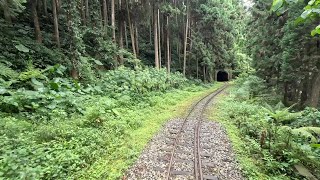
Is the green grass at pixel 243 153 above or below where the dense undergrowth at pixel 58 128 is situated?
below

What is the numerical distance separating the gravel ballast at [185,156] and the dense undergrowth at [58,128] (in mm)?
598

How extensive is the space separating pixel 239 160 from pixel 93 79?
31.2ft

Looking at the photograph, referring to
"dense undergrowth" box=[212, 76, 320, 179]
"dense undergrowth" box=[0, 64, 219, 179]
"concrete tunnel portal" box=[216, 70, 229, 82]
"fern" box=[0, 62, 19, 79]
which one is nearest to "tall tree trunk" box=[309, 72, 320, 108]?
"dense undergrowth" box=[212, 76, 320, 179]

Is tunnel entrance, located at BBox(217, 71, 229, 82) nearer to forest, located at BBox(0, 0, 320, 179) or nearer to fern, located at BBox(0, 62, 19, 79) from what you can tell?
forest, located at BBox(0, 0, 320, 179)

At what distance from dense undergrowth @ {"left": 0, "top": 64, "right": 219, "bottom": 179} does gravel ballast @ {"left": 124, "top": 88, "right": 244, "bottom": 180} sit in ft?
1.96

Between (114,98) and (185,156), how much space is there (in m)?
6.44

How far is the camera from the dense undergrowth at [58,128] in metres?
5.36

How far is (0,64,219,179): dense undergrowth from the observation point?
5.36m

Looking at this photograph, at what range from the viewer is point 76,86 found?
10.9 m

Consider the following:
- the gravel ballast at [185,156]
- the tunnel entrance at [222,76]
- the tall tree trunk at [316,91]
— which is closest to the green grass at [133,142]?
the gravel ballast at [185,156]

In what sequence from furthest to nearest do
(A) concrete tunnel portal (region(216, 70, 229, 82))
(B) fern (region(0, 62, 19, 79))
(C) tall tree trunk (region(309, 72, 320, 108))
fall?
(A) concrete tunnel portal (region(216, 70, 229, 82)) → (C) tall tree trunk (region(309, 72, 320, 108)) → (B) fern (region(0, 62, 19, 79))

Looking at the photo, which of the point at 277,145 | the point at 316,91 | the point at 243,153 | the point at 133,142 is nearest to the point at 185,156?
the point at 133,142

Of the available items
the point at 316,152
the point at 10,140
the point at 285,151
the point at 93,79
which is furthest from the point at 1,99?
the point at 316,152

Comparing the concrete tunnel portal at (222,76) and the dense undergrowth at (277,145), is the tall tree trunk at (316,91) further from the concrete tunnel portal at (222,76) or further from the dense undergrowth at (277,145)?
the concrete tunnel portal at (222,76)
